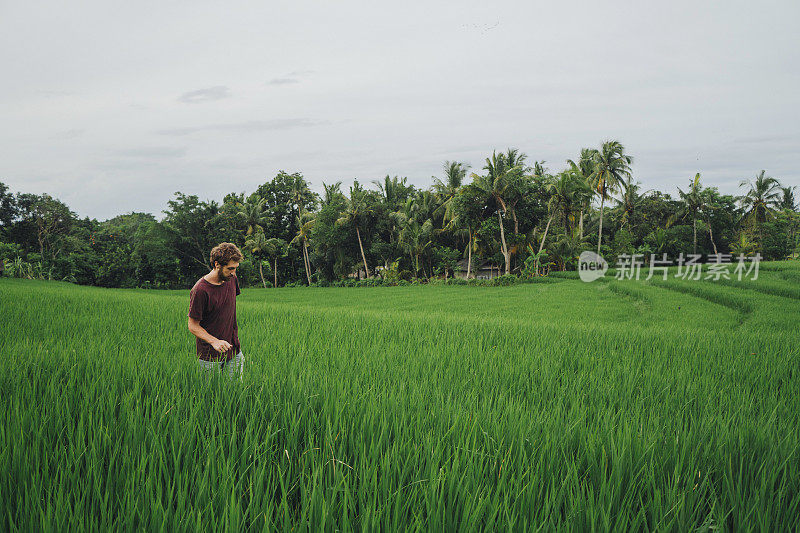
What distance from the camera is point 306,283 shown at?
1511 inches

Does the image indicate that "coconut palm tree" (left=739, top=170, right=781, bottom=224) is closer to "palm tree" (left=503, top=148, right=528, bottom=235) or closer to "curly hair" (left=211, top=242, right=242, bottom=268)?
"palm tree" (left=503, top=148, right=528, bottom=235)

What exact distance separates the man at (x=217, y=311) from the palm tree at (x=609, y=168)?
3259 cm

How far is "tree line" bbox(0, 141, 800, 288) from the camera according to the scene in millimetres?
29344

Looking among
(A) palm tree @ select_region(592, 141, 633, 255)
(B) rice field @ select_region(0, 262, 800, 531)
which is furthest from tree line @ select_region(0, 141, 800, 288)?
(B) rice field @ select_region(0, 262, 800, 531)

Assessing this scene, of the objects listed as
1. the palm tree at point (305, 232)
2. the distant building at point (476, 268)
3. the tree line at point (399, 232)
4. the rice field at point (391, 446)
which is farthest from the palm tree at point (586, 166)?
the rice field at point (391, 446)

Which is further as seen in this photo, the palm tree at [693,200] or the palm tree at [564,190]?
the palm tree at [693,200]

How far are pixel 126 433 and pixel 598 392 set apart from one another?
2892mm

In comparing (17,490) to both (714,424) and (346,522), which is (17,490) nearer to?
(346,522)

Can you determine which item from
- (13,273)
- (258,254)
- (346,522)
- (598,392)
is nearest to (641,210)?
(258,254)

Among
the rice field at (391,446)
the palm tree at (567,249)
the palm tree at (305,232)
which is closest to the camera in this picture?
the rice field at (391,446)

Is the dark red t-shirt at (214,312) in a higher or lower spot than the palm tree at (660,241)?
lower

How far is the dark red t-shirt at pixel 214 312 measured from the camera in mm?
2906

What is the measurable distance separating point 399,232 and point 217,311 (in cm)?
2877

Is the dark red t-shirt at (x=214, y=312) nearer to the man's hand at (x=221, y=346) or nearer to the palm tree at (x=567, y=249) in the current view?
the man's hand at (x=221, y=346)
